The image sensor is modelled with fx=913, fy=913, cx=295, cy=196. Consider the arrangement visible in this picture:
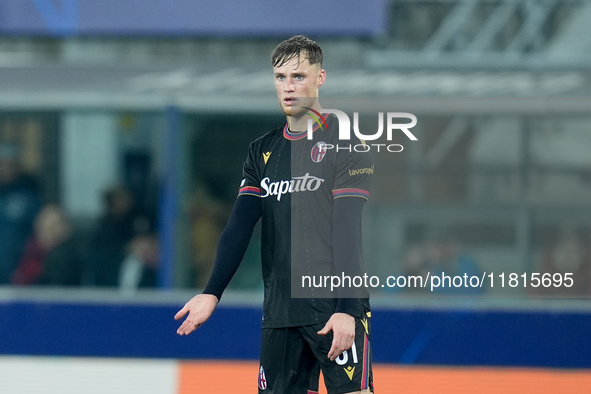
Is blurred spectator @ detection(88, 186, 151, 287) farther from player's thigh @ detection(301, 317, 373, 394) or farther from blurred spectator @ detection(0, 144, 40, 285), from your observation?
player's thigh @ detection(301, 317, 373, 394)

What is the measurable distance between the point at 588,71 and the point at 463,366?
2588 mm

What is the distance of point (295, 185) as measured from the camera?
119 inches

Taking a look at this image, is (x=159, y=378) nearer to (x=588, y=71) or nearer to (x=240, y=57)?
(x=240, y=57)

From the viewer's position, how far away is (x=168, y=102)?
6.93 m

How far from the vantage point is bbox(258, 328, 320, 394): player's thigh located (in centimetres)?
308

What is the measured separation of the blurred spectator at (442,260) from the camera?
261 inches

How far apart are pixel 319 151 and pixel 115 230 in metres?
4.26

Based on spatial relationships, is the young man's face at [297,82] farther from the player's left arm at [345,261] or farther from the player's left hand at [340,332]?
the player's left hand at [340,332]

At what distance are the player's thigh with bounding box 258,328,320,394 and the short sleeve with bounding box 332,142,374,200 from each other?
512 millimetres

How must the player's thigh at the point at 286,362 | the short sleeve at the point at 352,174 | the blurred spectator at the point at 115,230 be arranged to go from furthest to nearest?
the blurred spectator at the point at 115,230, the player's thigh at the point at 286,362, the short sleeve at the point at 352,174

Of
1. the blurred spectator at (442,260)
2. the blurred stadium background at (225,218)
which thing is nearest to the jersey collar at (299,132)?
the blurred stadium background at (225,218)

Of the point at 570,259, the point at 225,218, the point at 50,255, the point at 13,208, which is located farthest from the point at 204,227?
the point at 570,259

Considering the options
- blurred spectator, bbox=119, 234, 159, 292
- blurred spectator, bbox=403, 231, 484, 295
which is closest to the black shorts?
blurred spectator, bbox=403, 231, 484, 295

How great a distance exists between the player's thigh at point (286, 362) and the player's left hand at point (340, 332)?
217 millimetres
